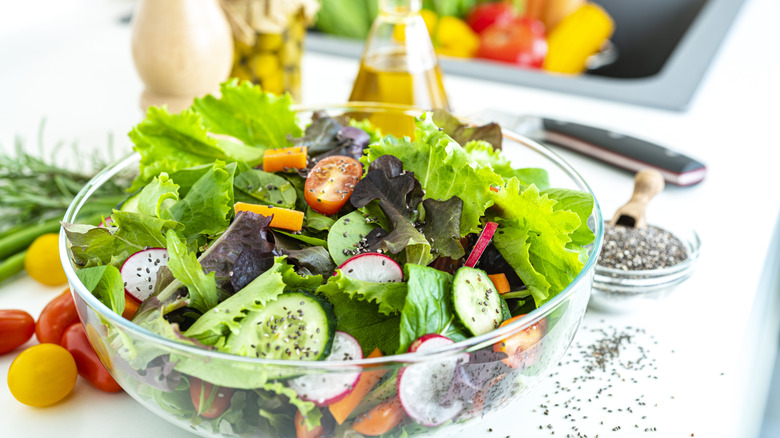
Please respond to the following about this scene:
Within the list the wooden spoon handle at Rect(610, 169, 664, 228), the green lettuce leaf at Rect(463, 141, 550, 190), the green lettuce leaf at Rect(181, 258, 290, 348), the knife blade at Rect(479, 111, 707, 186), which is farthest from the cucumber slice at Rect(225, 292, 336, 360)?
the knife blade at Rect(479, 111, 707, 186)

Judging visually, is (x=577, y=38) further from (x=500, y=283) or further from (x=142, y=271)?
(x=142, y=271)

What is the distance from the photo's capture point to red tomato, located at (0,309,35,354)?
0.87 metres

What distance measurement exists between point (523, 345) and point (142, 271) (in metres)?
0.41

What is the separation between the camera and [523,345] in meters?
0.63

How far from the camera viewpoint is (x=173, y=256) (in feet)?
2.20

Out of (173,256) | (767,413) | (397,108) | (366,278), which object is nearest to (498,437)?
(366,278)

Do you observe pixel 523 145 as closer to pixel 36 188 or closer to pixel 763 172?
pixel 763 172

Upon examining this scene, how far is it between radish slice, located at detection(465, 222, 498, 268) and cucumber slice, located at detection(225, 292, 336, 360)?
177mm

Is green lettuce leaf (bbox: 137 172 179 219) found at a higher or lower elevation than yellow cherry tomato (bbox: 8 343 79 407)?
higher

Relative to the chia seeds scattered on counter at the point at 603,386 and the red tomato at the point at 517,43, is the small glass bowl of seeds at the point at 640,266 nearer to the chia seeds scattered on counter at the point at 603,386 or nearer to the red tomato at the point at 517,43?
the chia seeds scattered on counter at the point at 603,386

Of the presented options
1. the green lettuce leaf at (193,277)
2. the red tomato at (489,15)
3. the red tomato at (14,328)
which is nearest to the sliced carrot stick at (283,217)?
the green lettuce leaf at (193,277)

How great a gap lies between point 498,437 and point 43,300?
2.22ft

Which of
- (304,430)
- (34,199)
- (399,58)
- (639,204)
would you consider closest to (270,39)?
(399,58)

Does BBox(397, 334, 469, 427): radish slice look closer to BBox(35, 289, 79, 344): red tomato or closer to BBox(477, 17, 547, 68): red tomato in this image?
BBox(35, 289, 79, 344): red tomato
